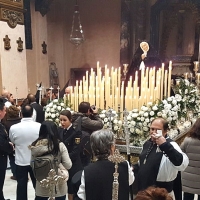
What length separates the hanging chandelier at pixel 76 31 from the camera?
38.3ft

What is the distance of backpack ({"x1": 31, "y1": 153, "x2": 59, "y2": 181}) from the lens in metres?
2.68

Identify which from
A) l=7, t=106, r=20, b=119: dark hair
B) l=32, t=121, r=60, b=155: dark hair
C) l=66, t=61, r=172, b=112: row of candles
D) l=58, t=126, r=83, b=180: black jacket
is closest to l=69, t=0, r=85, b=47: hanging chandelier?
l=66, t=61, r=172, b=112: row of candles

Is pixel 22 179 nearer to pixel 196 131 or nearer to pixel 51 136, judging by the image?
pixel 51 136

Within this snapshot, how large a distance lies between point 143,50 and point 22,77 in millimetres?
5131

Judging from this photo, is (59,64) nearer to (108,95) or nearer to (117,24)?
Answer: (117,24)

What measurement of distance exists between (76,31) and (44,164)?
33.0 feet

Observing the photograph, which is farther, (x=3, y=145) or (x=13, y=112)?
(x=13, y=112)

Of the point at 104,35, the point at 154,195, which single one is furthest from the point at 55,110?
the point at 104,35

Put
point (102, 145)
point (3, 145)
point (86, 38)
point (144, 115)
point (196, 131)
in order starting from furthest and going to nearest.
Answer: point (86, 38)
point (144, 115)
point (3, 145)
point (196, 131)
point (102, 145)

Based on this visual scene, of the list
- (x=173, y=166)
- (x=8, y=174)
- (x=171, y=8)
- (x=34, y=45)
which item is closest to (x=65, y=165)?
(x=173, y=166)

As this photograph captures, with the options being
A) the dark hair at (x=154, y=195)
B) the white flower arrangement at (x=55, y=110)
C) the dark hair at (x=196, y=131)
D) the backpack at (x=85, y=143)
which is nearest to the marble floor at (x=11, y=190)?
the white flower arrangement at (x=55, y=110)

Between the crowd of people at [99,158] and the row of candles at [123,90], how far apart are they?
0.31 m

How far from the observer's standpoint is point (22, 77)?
9281 millimetres

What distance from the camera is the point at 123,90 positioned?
4.37 m
